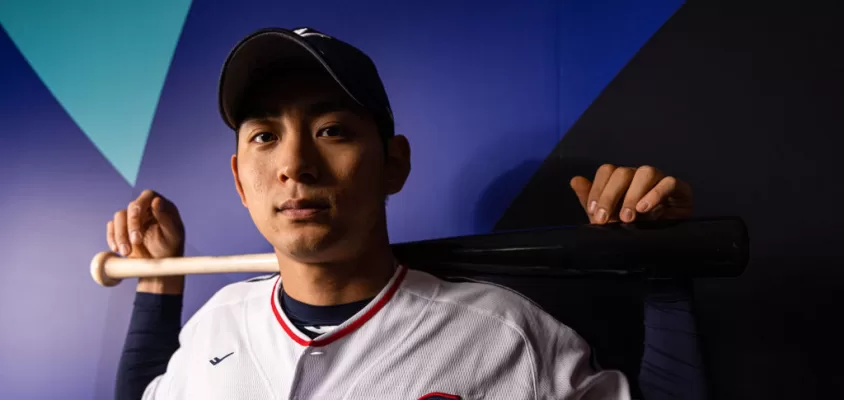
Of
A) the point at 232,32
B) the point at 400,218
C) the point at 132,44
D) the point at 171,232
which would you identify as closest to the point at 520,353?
the point at 400,218

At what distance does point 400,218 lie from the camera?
1.14 m

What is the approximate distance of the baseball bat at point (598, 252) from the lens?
72 cm

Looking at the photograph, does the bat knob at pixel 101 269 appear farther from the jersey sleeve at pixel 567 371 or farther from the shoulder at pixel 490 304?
the jersey sleeve at pixel 567 371

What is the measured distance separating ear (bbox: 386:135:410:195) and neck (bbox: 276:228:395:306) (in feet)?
0.32

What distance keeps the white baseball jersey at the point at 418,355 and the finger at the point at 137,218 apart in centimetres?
36

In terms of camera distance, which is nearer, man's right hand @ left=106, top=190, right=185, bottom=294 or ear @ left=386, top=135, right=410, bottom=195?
ear @ left=386, top=135, right=410, bottom=195

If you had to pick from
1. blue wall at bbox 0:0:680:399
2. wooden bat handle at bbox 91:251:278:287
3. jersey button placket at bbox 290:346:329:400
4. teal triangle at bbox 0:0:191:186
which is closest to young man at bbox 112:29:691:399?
jersey button placket at bbox 290:346:329:400

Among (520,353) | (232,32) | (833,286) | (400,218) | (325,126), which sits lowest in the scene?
(520,353)

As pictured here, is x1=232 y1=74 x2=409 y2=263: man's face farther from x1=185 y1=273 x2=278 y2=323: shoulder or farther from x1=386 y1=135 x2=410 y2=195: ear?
x1=185 y1=273 x2=278 y2=323: shoulder

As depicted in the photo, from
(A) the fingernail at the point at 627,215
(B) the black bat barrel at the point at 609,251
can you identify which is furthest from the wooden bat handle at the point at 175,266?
(A) the fingernail at the point at 627,215

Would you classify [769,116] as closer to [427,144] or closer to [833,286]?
[833,286]

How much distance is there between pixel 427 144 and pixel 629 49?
1.38 feet

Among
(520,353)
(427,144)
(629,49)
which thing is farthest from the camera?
(427,144)

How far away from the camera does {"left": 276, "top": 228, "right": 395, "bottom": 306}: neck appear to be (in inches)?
33.9
